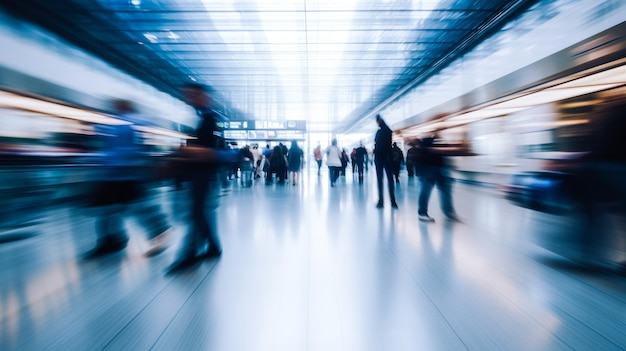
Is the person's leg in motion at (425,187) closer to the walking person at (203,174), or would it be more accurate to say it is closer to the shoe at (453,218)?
the shoe at (453,218)

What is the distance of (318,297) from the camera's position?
6.98 feet

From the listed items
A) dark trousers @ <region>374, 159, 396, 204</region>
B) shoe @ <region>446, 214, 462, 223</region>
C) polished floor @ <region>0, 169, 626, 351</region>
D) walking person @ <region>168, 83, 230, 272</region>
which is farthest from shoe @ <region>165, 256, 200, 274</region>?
shoe @ <region>446, 214, 462, 223</region>

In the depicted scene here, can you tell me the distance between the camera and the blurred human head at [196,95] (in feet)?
8.74

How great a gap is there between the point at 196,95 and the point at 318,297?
7.06 ft

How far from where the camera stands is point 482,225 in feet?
13.8

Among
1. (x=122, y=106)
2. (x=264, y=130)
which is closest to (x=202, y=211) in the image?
(x=122, y=106)

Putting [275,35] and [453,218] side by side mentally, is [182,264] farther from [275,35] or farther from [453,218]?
[275,35]

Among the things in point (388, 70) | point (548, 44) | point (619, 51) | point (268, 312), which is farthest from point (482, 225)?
point (388, 70)

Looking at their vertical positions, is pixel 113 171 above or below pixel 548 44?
below

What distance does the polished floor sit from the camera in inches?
64.1

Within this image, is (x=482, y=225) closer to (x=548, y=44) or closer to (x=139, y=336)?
(x=139, y=336)

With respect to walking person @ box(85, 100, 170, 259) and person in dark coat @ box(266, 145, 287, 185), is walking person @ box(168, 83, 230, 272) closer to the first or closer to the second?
walking person @ box(85, 100, 170, 259)

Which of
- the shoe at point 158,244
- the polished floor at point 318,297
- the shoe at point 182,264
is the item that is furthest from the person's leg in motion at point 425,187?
the shoe at point 158,244

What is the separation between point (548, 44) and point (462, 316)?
25.3 feet
